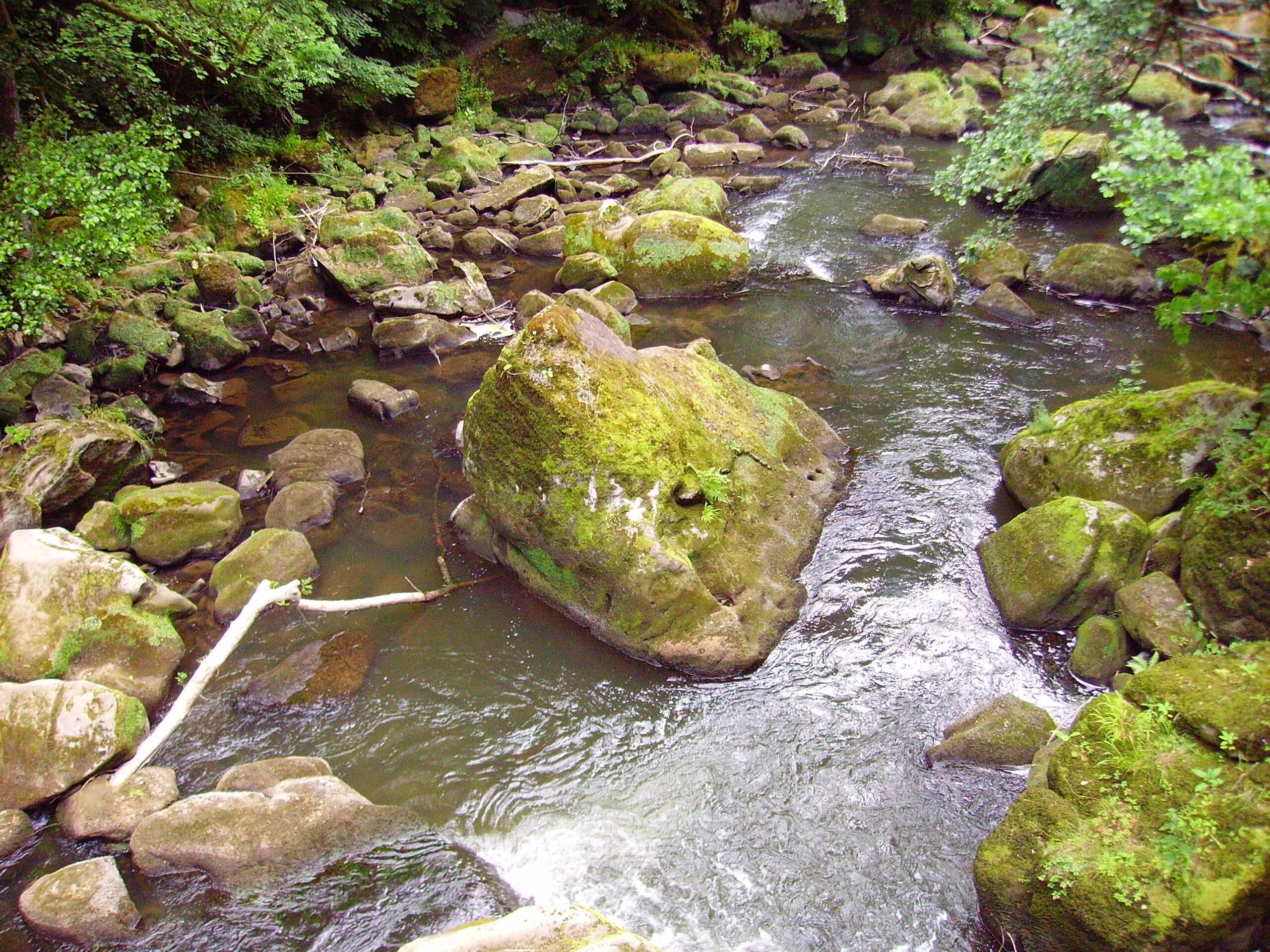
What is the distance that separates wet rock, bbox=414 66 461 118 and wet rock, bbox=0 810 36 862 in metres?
20.3

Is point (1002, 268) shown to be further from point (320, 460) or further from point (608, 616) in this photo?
point (320, 460)

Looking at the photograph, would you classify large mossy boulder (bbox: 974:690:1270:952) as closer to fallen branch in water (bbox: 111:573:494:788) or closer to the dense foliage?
the dense foliage

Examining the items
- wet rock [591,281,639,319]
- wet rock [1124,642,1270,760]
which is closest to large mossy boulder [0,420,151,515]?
wet rock [591,281,639,319]

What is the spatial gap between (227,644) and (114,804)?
129 cm

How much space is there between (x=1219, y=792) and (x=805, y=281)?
11.1 meters

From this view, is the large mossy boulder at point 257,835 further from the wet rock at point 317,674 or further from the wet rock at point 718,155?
the wet rock at point 718,155

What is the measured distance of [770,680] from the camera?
20.9 ft

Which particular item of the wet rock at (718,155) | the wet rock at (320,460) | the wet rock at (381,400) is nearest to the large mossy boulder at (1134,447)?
the wet rock at (320,460)

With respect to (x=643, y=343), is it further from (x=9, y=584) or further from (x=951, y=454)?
(x=9, y=584)

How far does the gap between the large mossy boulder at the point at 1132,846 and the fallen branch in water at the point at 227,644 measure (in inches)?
208

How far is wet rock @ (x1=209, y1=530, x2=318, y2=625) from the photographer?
7.19 m

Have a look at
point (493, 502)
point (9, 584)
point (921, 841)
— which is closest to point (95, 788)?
point (9, 584)

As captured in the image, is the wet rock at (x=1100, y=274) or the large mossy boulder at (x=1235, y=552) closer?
the large mossy boulder at (x=1235, y=552)

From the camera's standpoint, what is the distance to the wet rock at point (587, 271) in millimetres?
13523
